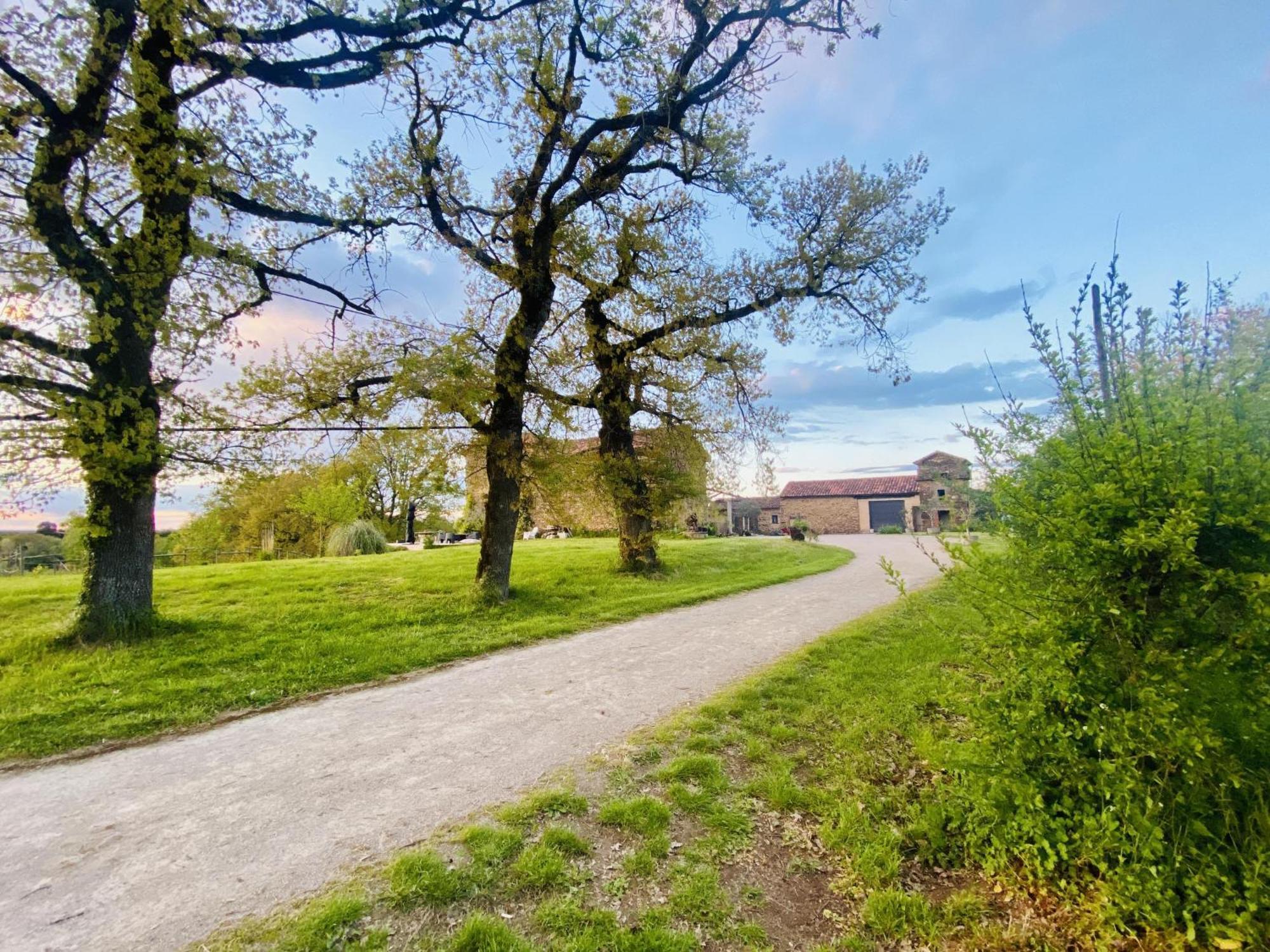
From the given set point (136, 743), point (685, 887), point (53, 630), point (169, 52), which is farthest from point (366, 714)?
point (169, 52)

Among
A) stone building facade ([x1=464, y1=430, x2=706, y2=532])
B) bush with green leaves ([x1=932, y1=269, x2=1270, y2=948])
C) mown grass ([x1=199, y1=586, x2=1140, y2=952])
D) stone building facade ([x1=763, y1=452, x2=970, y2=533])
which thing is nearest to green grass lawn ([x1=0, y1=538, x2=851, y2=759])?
stone building facade ([x1=464, y1=430, x2=706, y2=532])

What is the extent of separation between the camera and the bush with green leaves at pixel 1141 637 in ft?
7.02

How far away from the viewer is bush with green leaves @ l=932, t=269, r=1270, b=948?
84.3 inches

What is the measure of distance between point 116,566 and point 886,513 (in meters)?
48.2

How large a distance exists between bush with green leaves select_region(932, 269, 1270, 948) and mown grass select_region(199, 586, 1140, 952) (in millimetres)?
316

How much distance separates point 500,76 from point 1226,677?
12026mm

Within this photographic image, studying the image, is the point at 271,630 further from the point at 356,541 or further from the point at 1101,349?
the point at 356,541

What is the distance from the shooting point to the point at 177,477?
780cm

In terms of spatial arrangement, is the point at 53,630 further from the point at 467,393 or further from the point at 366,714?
the point at 467,393

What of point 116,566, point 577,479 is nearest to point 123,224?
point 116,566

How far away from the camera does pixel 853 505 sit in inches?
1864

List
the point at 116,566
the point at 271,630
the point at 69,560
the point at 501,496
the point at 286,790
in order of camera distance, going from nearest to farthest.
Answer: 1. the point at 286,790
2. the point at 116,566
3. the point at 271,630
4. the point at 501,496
5. the point at 69,560

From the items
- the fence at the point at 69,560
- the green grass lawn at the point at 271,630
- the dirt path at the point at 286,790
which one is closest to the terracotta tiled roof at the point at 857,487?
the green grass lawn at the point at 271,630

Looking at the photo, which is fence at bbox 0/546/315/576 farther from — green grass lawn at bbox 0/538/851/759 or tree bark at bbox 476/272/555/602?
tree bark at bbox 476/272/555/602
